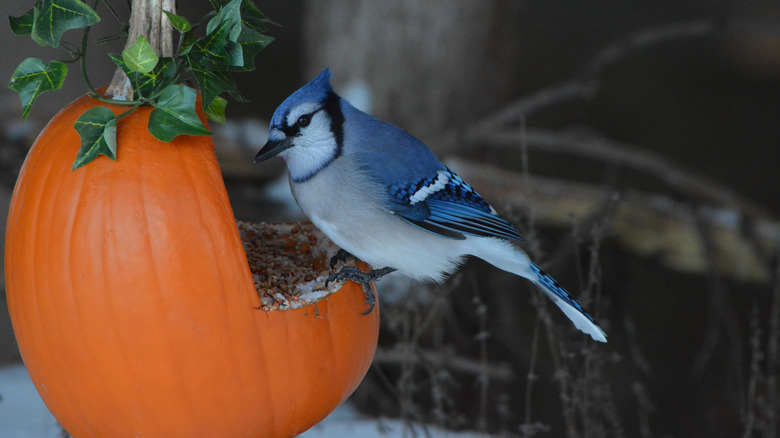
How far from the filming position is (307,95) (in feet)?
5.53

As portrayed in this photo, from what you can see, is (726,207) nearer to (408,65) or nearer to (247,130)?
(408,65)

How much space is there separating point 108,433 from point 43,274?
0.35m

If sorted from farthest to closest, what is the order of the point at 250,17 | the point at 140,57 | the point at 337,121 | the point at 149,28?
the point at 337,121 → the point at 250,17 → the point at 149,28 → the point at 140,57

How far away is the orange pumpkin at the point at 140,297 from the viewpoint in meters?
1.39

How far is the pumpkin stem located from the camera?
1.46m

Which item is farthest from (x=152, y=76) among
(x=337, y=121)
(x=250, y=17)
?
(x=337, y=121)

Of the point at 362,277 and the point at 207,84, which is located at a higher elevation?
the point at 207,84

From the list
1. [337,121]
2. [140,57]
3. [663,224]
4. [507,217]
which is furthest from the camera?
[663,224]

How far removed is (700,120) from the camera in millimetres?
7352

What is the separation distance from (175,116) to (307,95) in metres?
0.39

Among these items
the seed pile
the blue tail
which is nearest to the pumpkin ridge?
the seed pile

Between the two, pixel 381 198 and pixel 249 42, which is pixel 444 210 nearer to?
pixel 381 198

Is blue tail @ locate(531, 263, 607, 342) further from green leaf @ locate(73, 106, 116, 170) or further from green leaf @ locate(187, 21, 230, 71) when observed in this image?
green leaf @ locate(73, 106, 116, 170)

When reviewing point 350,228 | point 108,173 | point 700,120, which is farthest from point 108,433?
point 700,120
